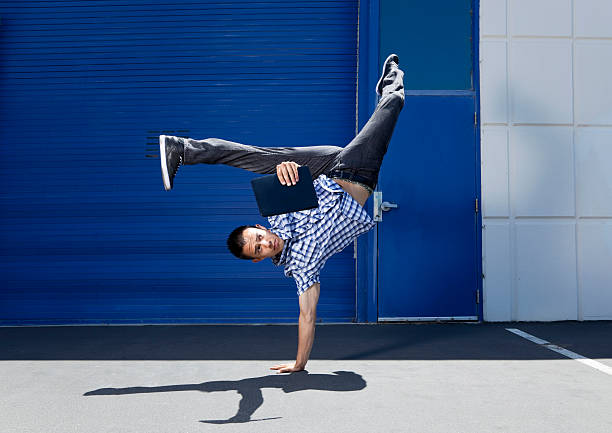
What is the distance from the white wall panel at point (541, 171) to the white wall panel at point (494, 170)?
0.09 meters

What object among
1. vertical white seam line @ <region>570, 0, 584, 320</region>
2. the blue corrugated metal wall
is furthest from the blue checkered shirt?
vertical white seam line @ <region>570, 0, 584, 320</region>

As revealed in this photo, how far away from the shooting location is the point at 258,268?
6.41 metres

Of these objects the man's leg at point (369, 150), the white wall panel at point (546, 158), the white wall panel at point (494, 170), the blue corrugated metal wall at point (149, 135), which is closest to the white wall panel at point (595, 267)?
the white wall panel at point (546, 158)

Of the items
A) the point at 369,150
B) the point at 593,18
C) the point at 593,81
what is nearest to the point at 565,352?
the point at 369,150

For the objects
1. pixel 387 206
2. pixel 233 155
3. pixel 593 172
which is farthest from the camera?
pixel 593 172

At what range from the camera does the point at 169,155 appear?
366 cm

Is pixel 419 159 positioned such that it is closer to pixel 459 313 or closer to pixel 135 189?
pixel 459 313

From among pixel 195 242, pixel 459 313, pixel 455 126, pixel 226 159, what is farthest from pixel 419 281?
pixel 226 159

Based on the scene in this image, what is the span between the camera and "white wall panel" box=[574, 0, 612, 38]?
6.50 m

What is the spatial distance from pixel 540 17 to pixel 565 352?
160 inches

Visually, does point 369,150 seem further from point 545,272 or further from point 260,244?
point 545,272

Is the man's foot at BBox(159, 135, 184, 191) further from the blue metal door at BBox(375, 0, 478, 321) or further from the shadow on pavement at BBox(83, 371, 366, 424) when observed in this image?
the blue metal door at BBox(375, 0, 478, 321)

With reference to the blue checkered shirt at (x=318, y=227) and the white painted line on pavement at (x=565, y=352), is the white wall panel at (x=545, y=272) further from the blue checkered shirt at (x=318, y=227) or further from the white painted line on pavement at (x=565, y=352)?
the blue checkered shirt at (x=318, y=227)

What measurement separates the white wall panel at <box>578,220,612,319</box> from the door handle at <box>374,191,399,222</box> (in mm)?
2320
